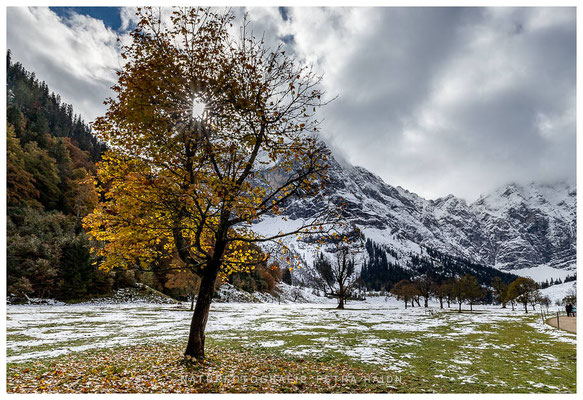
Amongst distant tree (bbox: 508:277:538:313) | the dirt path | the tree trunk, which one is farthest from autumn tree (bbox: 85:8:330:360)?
distant tree (bbox: 508:277:538:313)

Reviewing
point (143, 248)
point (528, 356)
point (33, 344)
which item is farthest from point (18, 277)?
point (528, 356)

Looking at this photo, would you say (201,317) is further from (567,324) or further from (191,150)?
(567,324)

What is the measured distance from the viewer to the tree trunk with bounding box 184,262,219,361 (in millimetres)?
10500

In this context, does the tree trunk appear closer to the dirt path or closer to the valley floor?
the valley floor

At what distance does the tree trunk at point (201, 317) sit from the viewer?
10.5 metres

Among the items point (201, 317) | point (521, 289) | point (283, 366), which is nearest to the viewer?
point (283, 366)

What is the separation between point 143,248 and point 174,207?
256 centimetres

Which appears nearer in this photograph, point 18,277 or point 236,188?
point 236,188

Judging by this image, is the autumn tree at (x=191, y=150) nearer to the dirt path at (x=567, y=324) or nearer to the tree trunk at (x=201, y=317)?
the tree trunk at (x=201, y=317)

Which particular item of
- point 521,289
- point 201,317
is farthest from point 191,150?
point 521,289

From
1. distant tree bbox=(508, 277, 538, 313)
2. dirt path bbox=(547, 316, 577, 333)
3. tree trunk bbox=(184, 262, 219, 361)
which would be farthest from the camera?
distant tree bbox=(508, 277, 538, 313)

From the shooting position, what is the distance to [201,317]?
10.7 m

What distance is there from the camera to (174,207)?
9984 mm

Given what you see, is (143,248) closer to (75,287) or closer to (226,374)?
(226,374)
